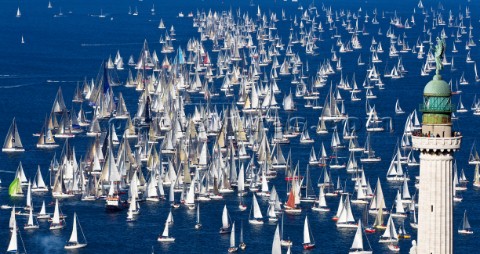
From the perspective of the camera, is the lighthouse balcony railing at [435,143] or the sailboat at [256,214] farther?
the sailboat at [256,214]

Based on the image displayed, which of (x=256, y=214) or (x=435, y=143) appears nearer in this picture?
(x=435, y=143)

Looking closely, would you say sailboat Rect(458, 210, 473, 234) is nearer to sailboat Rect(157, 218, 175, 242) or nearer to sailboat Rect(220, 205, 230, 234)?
sailboat Rect(220, 205, 230, 234)

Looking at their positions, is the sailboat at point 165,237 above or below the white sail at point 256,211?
below

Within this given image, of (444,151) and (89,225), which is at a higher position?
(444,151)

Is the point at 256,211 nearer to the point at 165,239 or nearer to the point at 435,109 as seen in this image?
the point at 165,239

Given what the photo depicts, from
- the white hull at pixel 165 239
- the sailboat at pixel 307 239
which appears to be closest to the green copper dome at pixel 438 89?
the sailboat at pixel 307 239

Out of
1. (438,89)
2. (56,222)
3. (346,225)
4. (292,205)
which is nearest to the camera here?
(438,89)

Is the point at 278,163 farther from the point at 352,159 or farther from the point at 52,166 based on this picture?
the point at 52,166


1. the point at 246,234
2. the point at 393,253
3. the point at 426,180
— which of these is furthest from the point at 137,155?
the point at 426,180

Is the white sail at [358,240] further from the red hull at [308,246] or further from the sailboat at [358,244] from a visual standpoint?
the red hull at [308,246]

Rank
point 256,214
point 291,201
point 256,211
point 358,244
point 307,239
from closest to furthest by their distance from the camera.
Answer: point 358,244
point 307,239
point 256,214
point 256,211
point 291,201

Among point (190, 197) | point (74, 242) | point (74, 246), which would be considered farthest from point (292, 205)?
point (74, 246)
